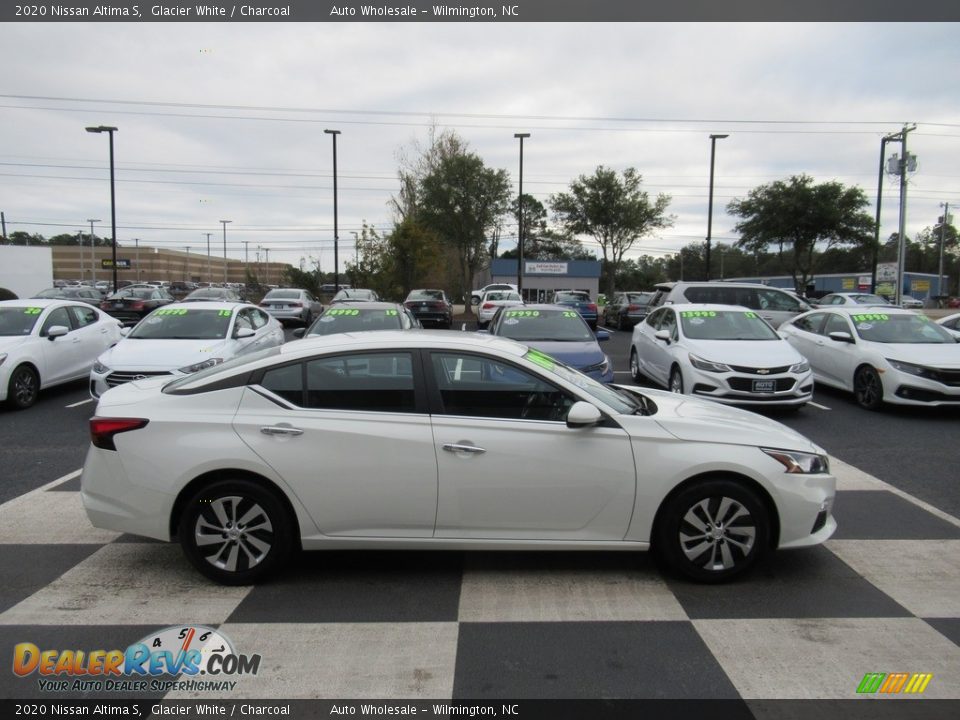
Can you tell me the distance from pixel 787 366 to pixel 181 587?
26.4 feet

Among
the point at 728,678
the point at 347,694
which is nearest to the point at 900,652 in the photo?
the point at 728,678

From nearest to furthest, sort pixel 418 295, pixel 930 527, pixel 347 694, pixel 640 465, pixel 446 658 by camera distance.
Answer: pixel 347 694, pixel 446 658, pixel 640 465, pixel 930 527, pixel 418 295

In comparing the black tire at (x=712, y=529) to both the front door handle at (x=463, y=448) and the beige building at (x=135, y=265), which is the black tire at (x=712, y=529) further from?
the beige building at (x=135, y=265)

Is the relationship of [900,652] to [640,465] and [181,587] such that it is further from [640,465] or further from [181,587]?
[181,587]

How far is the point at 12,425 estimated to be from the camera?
9.04 metres

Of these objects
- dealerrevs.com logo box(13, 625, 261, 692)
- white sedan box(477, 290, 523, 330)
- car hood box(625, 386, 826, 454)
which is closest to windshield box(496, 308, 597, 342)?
car hood box(625, 386, 826, 454)

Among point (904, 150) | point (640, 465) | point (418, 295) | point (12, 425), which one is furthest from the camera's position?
point (904, 150)

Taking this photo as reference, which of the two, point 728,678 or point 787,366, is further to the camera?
point 787,366

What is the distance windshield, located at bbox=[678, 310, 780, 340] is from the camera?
10.5 meters

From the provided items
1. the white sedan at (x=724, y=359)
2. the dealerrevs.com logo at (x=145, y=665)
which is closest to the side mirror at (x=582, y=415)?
the dealerrevs.com logo at (x=145, y=665)

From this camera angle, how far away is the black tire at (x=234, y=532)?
161 inches

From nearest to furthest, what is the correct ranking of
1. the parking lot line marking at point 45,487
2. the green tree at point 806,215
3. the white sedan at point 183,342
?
the parking lot line marking at point 45,487 → the white sedan at point 183,342 → the green tree at point 806,215

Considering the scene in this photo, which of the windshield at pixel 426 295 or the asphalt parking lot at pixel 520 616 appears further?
the windshield at pixel 426 295

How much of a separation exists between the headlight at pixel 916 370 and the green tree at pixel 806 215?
97.1 ft
